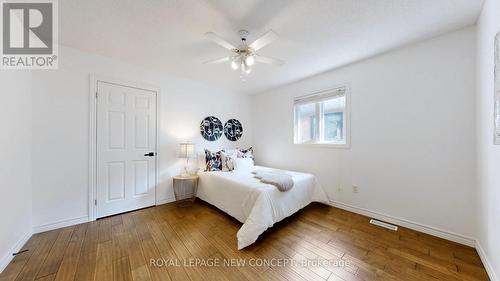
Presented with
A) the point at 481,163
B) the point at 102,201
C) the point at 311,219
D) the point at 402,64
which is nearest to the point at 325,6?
the point at 402,64

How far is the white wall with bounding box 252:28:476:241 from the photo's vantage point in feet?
6.43

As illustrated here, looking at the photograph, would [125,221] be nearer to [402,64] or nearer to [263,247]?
[263,247]

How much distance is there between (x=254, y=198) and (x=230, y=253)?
623 mm

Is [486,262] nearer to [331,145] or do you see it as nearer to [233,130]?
[331,145]

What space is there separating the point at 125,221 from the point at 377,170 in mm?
3686

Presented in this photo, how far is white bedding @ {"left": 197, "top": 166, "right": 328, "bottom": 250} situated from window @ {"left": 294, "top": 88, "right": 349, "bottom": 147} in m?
0.86

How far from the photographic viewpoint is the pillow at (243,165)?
3301 millimetres

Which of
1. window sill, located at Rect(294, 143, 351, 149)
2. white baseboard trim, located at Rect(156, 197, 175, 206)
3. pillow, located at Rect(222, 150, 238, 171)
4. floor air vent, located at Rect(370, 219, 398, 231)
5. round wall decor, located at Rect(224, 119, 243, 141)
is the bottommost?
floor air vent, located at Rect(370, 219, 398, 231)

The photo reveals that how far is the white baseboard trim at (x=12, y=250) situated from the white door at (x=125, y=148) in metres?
0.65

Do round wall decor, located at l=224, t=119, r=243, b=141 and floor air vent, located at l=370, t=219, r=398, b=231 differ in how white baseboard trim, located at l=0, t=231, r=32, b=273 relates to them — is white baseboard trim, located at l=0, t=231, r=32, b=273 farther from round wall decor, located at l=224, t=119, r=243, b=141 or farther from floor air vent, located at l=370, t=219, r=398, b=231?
floor air vent, located at l=370, t=219, r=398, b=231

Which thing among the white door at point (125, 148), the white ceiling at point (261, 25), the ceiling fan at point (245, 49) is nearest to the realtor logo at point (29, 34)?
the white ceiling at point (261, 25)

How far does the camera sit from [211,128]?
12.5 ft

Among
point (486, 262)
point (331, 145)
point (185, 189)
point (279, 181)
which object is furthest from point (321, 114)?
point (185, 189)

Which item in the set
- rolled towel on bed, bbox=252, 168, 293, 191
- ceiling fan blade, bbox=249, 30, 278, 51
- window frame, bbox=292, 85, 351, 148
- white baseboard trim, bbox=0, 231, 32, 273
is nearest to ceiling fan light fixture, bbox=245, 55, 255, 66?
ceiling fan blade, bbox=249, 30, 278, 51
